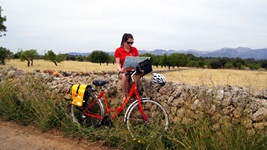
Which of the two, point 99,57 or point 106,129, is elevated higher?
point 99,57

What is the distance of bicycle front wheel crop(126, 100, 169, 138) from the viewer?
459 cm

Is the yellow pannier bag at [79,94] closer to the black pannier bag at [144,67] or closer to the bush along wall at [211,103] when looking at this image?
the bush along wall at [211,103]

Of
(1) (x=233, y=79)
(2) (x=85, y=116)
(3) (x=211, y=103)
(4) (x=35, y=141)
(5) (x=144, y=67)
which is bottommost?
(4) (x=35, y=141)

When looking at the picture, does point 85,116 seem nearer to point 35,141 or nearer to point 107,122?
point 107,122

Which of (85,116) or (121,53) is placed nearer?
(121,53)

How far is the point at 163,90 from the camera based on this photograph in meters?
5.39

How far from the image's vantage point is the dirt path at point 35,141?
4.88m

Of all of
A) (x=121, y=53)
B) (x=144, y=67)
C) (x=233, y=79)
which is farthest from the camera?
(x=233, y=79)

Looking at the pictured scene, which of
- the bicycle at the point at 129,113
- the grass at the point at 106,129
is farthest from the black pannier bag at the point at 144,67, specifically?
the grass at the point at 106,129

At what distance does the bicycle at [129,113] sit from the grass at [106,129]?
0.15 metres

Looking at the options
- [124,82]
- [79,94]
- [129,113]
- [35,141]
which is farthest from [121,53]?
[35,141]

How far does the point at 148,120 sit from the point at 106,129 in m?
0.87

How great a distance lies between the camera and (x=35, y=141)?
5191mm

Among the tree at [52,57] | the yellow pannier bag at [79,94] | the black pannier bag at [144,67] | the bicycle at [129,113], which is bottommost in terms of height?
the bicycle at [129,113]
